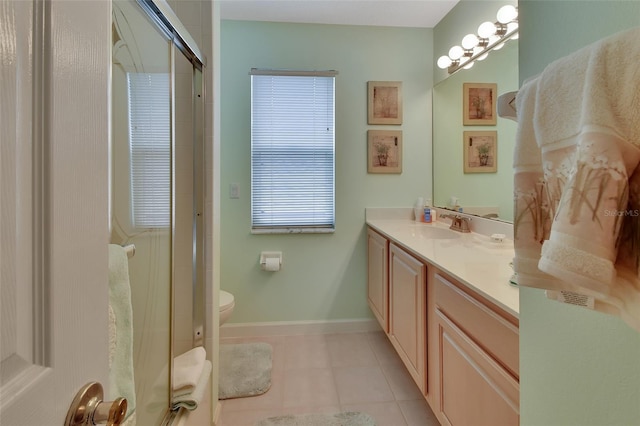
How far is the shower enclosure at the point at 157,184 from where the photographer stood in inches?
36.0

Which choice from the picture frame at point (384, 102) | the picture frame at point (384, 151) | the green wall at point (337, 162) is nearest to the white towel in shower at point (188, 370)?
the green wall at point (337, 162)

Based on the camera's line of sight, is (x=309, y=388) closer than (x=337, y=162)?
Yes

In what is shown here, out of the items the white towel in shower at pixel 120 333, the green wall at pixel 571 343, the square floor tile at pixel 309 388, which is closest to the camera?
the green wall at pixel 571 343

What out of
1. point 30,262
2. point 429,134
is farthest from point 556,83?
point 429,134

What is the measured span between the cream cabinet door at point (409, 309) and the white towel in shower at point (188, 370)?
0.98 metres

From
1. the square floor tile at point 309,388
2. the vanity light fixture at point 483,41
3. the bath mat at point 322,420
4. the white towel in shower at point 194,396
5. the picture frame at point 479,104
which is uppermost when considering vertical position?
the vanity light fixture at point 483,41

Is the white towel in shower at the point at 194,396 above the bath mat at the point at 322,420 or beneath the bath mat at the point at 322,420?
above

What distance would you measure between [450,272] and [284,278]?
1.53 meters

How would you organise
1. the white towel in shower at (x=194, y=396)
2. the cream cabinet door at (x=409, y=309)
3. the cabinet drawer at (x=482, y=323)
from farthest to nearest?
1. the cream cabinet door at (x=409, y=309)
2. the white towel in shower at (x=194, y=396)
3. the cabinet drawer at (x=482, y=323)

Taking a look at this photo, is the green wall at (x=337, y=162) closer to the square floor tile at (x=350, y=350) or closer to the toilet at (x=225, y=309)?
the square floor tile at (x=350, y=350)

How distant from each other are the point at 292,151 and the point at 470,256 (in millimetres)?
1517

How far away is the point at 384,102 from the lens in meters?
2.36

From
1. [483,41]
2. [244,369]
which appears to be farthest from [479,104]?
[244,369]

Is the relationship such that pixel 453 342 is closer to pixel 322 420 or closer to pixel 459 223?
pixel 322 420
